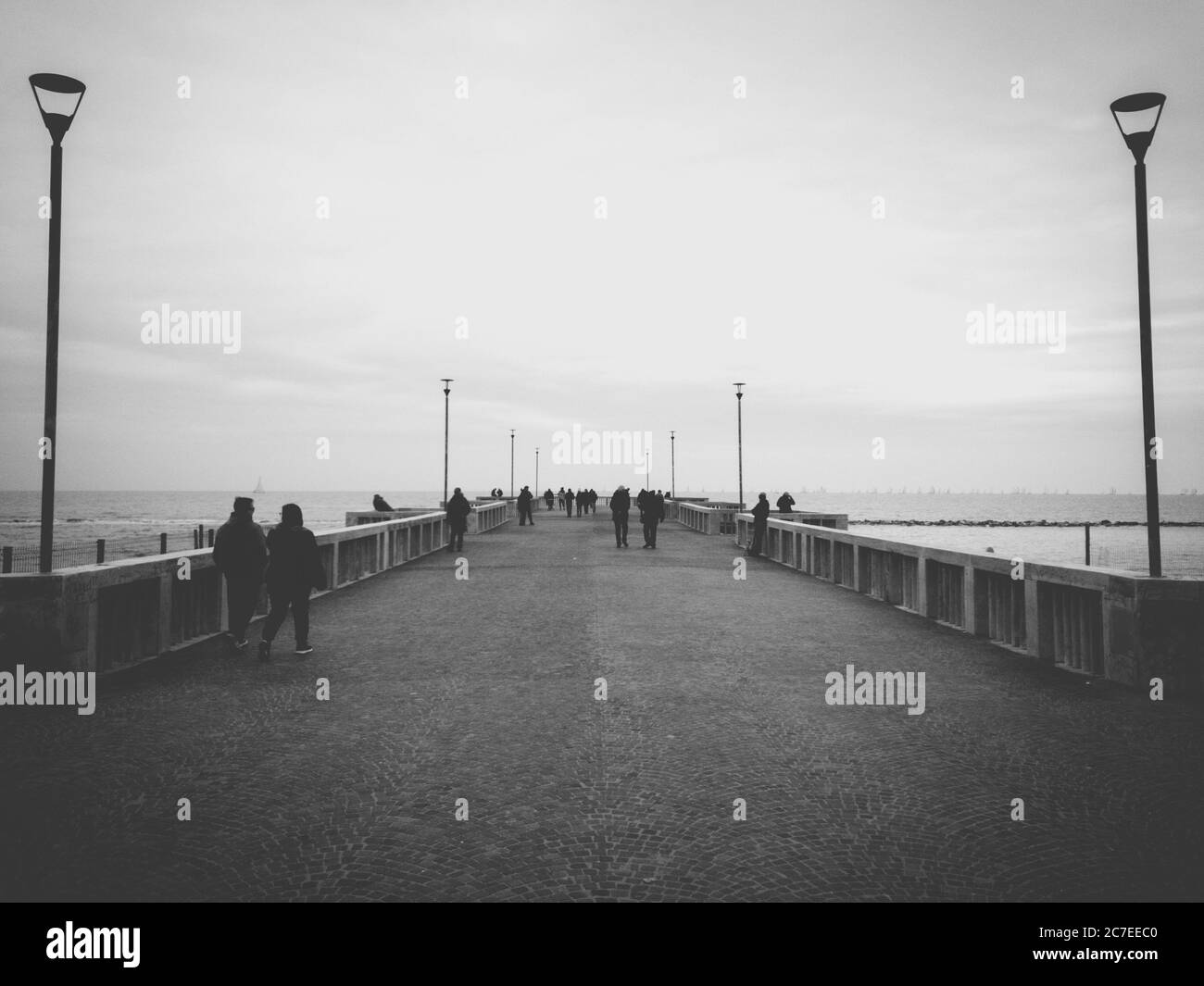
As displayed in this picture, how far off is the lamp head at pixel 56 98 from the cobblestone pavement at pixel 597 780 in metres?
5.67

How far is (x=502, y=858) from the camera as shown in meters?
3.81

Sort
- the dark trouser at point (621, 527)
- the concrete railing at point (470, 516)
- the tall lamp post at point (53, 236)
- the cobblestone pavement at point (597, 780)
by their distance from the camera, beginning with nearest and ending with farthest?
the cobblestone pavement at point (597, 780) → the tall lamp post at point (53, 236) → the dark trouser at point (621, 527) → the concrete railing at point (470, 516)

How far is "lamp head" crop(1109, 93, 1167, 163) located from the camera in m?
7.80

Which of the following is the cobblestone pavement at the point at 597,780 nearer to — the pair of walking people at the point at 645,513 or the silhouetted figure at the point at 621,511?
the silhouetted figure at the point at 621,511

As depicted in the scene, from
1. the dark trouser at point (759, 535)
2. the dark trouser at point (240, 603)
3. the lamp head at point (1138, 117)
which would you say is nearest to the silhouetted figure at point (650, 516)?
the dark trouser at point (759, 535)

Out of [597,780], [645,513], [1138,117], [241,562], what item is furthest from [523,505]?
[597,780]

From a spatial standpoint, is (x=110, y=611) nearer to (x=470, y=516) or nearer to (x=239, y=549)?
(x=239, y=549)

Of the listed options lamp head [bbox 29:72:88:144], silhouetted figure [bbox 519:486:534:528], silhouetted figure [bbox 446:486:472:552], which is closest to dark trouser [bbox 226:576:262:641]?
lamp head [bbox 29:72:88:144]

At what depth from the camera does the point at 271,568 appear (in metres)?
8.89

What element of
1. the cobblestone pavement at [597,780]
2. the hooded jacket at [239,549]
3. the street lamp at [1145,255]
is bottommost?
the cobblestone pavement at [597,780]

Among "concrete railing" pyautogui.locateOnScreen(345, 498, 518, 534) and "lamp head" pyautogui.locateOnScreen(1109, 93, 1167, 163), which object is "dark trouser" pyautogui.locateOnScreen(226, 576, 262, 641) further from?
"concrete railing" pyautogui.locateOnScreen(345, 498, 518, 534)

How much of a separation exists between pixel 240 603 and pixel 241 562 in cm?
51

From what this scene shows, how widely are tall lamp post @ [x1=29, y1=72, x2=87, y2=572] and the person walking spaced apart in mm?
2128

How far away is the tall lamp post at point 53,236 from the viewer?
7.76 metres
